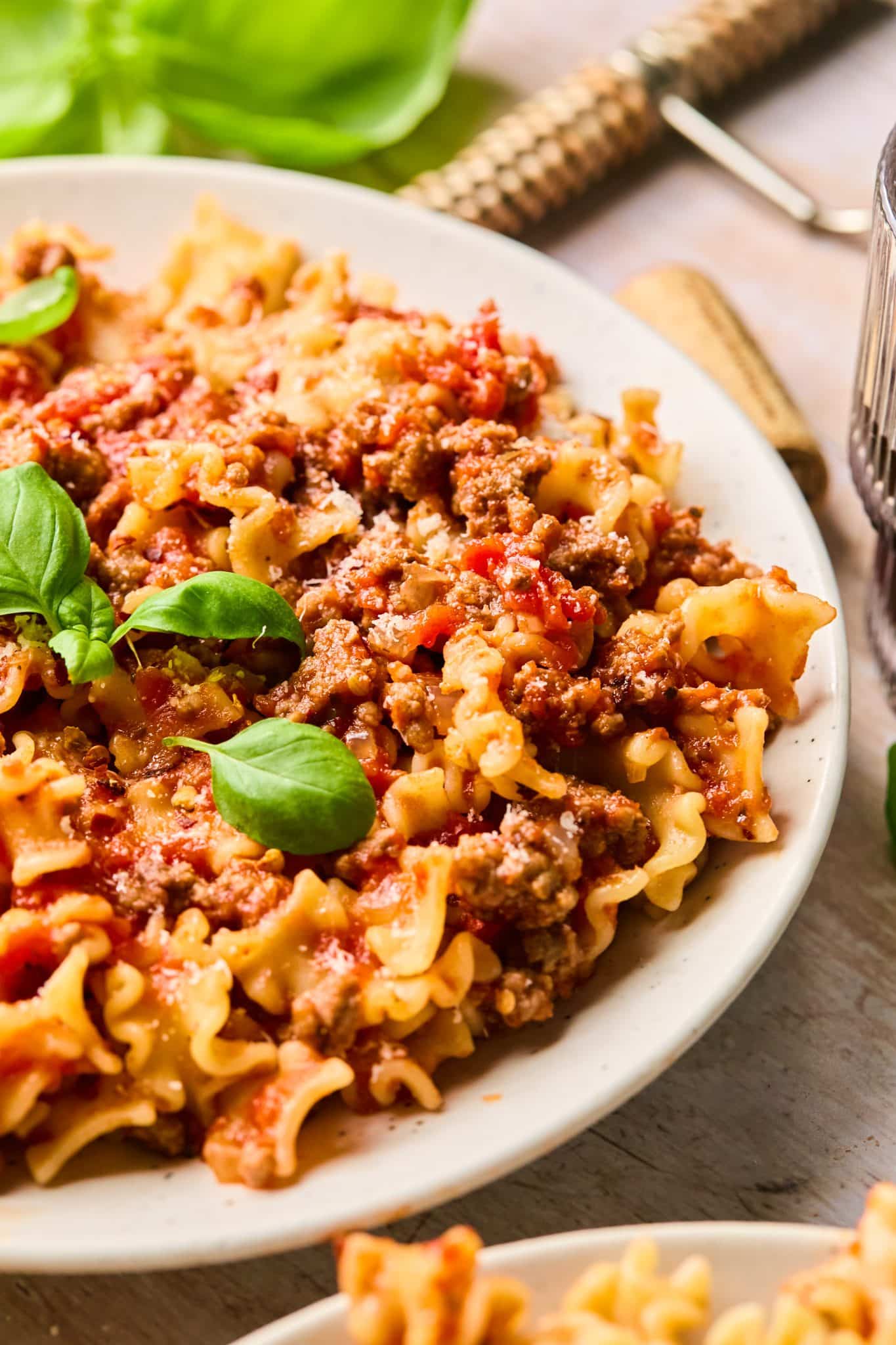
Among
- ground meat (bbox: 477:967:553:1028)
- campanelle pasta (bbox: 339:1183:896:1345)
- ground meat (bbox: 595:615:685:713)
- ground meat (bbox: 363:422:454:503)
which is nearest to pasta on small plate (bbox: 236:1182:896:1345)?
campanelle pasta (bbox: 339:1183:896:1345)

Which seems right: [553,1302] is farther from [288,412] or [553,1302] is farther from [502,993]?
[288,412]

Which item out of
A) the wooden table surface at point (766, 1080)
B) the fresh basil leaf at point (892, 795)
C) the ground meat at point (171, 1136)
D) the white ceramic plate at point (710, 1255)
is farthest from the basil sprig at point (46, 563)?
the fresh basil leaf at point (892, 795)

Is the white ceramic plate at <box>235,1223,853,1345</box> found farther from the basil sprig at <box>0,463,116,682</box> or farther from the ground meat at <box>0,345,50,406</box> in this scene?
the ground meat at <box>0,345,50,406</box>

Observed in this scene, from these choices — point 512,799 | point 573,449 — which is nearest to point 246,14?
point 573,449

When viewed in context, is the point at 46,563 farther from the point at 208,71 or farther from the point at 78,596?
the point at 208,71

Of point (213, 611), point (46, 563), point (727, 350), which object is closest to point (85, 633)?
point (46, 563)

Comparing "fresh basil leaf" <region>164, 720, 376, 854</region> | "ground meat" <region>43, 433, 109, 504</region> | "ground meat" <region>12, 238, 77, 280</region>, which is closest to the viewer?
"fresh basil leaf" <region>164, 720, 376, 854</region>
